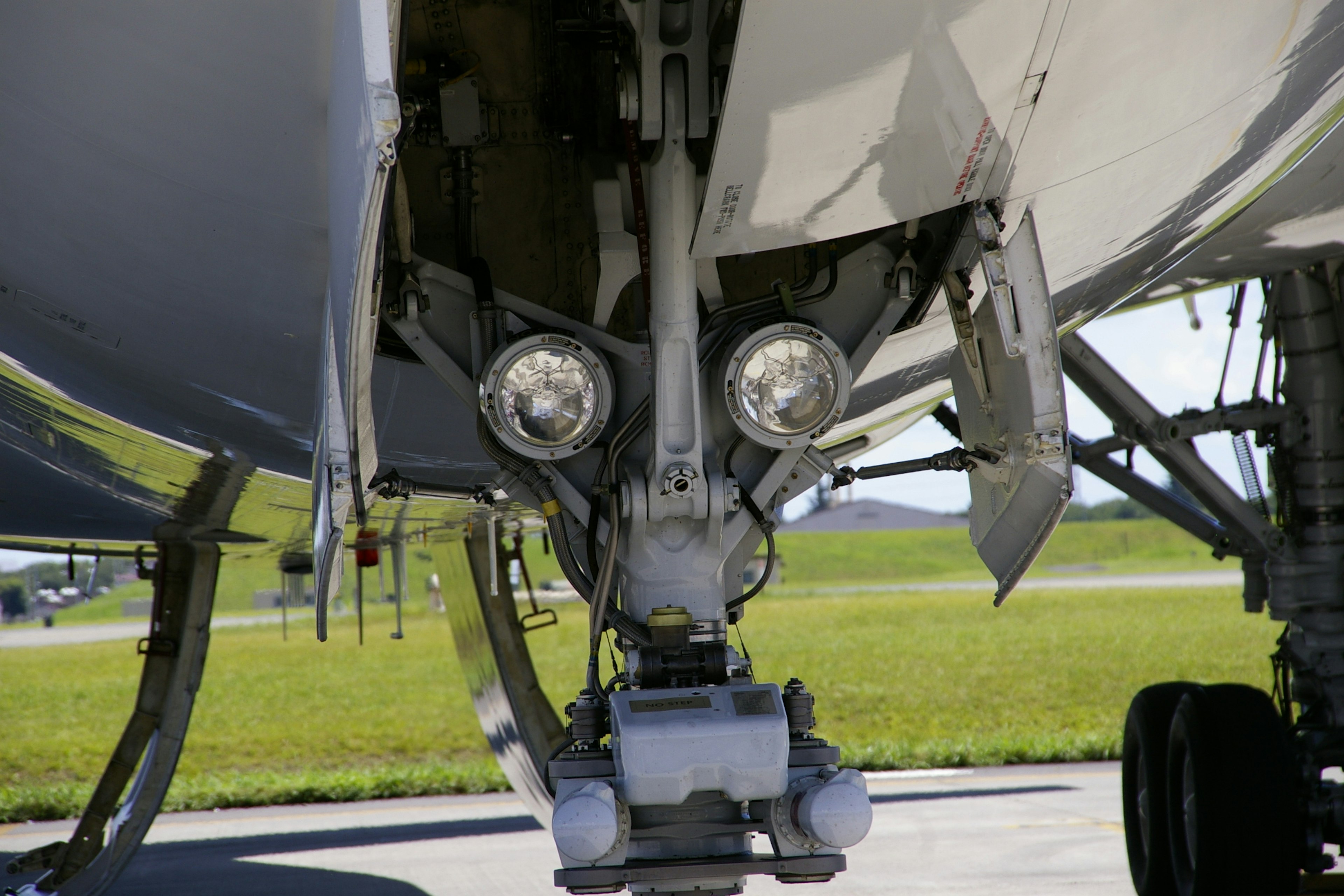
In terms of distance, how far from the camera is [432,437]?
3.63 meters

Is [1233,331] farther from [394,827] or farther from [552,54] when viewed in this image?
[394,827]

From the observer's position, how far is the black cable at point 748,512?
9.61ft

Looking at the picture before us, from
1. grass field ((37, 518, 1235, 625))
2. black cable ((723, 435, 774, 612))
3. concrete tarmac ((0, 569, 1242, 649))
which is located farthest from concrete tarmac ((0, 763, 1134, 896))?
grass field ((37, 518, 1235, 625))

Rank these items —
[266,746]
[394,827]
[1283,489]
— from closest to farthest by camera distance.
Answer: [1283,489] < [394,827] < [266,746]

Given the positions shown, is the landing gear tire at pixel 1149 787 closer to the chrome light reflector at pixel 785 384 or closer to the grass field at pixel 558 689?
the chrome light reflector at pixel 785 384

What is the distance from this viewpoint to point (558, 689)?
723 inches

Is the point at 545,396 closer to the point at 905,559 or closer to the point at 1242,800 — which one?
the point at 1242,800

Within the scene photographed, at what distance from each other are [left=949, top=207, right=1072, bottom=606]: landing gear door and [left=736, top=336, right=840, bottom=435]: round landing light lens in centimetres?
37

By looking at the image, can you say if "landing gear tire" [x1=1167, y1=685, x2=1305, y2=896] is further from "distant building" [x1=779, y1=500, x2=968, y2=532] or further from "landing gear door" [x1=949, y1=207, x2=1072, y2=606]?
"distant building" [x1=779, y1=500, x2=968, y2=532]

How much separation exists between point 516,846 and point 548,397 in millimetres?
5307

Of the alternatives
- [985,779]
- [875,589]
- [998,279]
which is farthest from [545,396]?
[875,589]

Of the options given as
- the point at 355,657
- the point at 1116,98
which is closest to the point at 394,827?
the point at 1116,98

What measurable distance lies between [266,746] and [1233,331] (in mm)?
12648

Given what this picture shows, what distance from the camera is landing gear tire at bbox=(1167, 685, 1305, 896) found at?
5.02 m
